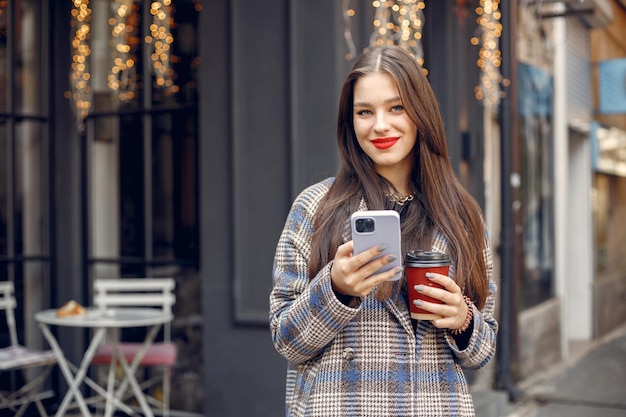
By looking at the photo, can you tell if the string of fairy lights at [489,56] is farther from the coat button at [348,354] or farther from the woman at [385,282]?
the coat button at [348,354]

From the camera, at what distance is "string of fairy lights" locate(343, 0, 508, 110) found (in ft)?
17.0

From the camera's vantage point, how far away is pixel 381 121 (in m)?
2.03

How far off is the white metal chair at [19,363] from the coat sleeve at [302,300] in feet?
11.5

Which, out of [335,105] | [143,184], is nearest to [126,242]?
[143,184]

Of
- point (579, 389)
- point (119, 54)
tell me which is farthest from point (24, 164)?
point (579, 389)

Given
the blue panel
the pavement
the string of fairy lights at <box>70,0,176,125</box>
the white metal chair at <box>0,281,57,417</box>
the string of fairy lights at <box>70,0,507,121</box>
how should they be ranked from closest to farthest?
1. the white metal chair at <box>0,281,57,417</box>
2. the string of fairy lights at <box>70,0,507,121</box>
3. the string of fairy lights at <box>70,0,176,125</box>
4. the pavement
5. the blue panel

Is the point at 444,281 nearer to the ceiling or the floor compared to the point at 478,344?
nearer to the ceiling

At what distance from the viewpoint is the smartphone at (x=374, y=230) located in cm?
178

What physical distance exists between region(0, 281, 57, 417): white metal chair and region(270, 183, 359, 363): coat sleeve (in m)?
3.51

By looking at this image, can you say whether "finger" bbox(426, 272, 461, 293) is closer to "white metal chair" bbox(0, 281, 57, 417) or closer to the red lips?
the red lips

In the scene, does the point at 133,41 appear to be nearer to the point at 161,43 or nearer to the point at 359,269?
the point at 161,43

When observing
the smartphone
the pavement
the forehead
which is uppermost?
the forehead

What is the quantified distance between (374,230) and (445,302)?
27 centimetres

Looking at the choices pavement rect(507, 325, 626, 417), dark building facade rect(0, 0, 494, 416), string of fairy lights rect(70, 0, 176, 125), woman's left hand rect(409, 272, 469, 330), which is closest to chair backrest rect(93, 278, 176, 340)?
dark building facade rect(0, 0, 494, 416)
